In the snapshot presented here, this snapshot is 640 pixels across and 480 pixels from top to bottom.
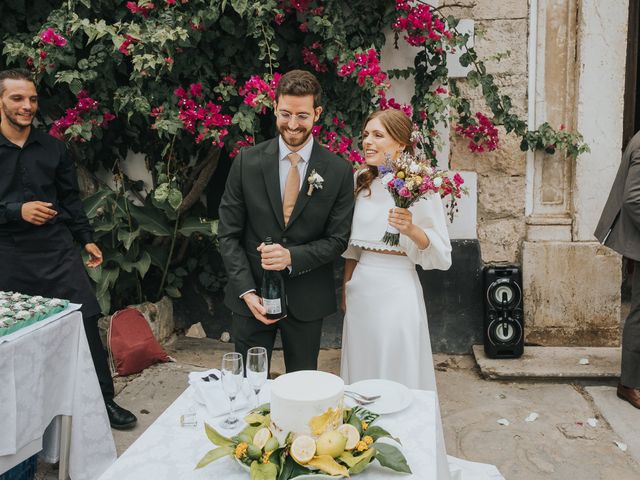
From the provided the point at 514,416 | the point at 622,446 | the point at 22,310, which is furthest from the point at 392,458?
the point at 514,416

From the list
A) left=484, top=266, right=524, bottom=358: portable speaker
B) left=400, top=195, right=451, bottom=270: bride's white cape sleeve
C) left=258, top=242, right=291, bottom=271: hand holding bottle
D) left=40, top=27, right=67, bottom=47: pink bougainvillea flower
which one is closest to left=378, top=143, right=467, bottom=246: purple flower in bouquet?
left=400, top=195, right=451, bottom=270: bride's white cape sleeve

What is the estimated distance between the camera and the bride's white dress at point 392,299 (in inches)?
124

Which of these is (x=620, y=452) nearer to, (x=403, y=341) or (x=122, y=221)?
(x=403, y=341)

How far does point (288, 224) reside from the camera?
9.85 ft

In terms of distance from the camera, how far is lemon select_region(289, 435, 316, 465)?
1.72 meters

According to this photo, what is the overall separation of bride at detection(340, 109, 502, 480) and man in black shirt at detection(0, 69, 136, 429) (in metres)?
1.52

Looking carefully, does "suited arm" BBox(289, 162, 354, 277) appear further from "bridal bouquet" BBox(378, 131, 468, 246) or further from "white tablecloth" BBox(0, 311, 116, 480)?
"white tablecloth" BBox(0, 311, 116, 480)

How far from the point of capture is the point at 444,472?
2.21m

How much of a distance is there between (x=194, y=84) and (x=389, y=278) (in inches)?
87.7

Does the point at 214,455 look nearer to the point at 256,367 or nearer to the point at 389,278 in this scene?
the point at 256,367

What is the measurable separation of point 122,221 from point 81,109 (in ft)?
2.88

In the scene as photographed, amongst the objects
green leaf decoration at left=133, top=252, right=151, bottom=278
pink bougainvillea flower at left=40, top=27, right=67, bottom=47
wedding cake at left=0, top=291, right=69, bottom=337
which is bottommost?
green leaf decoration at left=133, top=252, right=151, bottom=278

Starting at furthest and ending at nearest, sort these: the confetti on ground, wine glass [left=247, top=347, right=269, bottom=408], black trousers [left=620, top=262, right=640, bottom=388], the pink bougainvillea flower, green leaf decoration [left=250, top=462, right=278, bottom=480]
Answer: the pink bougainvillea flower < black trousers [left=620, top=262, right=640, bottom=388] < the confetti on ground < wine glass [left=247, top=347, right=269, bottom=408] < green leaf decoration [left=250, top=462, right=278, bottom=480]

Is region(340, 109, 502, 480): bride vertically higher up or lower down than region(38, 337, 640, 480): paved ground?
higher up
